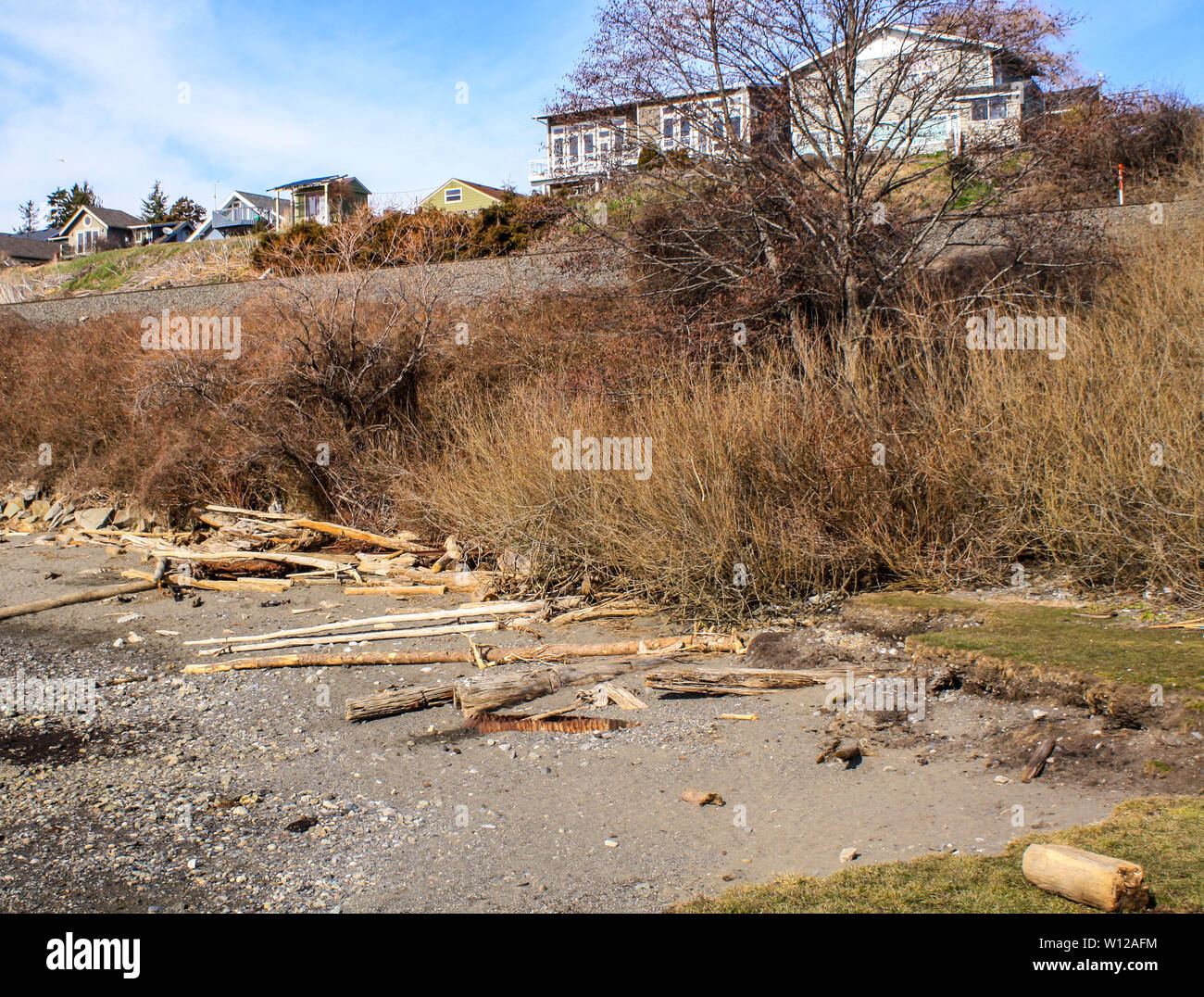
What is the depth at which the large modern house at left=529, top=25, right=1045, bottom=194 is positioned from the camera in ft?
44.1

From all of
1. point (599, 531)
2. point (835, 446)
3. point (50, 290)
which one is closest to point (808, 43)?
point (835, 446)

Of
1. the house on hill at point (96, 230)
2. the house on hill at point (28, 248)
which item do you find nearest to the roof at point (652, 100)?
the house on hill at point (28, 248)

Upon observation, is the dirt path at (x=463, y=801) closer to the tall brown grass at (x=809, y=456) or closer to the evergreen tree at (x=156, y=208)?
the tall brown grass at (x=809, y=456)

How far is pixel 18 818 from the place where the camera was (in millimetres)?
5594

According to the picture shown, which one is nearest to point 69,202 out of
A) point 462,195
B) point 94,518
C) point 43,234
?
point 43,234

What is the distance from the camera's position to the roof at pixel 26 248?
66.6m

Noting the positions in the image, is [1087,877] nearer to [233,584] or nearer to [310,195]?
[233,584]

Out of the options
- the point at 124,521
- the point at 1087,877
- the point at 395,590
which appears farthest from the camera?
the point at 124,521

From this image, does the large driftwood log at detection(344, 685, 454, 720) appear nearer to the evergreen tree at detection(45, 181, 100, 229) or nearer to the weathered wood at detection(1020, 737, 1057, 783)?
the weathered wood at detection(1020, 737, 1057, 783)

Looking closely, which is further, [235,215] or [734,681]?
[235,215]

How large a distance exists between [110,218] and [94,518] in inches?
2769

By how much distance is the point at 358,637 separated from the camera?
9469 millimetres

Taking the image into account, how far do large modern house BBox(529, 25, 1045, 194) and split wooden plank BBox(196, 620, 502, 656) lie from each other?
8583mm

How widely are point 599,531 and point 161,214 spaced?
81275 mm
